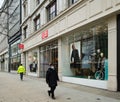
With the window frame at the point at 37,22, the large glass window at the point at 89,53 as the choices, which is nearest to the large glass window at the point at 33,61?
the window frame at the point at 37,22

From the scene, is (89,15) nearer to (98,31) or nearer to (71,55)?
(98,31)

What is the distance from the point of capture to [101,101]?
9.52 meters

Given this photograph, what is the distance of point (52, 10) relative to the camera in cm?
2217

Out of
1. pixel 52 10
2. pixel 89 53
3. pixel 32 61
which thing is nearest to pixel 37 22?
pixel 32 61

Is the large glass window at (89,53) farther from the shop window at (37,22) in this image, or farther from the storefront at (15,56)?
the storefront at (15,56)

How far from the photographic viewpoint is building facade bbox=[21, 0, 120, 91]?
12280 millimetres

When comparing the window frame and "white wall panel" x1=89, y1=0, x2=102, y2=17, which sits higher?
the window frame

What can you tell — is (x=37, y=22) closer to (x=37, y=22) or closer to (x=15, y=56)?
(x=37, y=22)

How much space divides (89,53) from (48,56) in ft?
28.2

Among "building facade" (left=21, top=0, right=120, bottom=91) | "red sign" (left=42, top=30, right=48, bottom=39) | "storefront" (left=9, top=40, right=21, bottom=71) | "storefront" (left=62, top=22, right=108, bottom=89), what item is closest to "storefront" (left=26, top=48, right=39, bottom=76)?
"building facade" (left=21, top=0, right=120, bottom=91)

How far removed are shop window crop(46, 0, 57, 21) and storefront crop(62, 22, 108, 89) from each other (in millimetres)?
3464

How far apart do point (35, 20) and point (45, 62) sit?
233 inches

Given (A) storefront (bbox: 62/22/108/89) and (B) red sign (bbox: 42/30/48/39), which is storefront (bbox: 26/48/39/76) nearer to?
(B) red sign (bbox: 42/30/48/39)

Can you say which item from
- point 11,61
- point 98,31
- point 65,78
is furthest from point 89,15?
point 11,61
